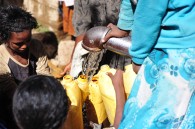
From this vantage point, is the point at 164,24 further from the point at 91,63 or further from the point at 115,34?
the point at 91,63

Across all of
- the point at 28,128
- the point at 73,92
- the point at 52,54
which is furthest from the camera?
the point at 52,54

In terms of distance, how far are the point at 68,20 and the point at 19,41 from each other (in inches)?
98.8

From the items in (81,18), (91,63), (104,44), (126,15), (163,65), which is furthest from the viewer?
(81,18)

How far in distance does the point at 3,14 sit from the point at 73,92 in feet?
3.24

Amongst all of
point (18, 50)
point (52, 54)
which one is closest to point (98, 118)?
point (18, 50)

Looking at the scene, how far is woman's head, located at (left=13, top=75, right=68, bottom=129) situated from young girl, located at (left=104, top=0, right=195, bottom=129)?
476mm

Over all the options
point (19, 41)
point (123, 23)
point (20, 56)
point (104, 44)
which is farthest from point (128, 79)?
point (20, 56)

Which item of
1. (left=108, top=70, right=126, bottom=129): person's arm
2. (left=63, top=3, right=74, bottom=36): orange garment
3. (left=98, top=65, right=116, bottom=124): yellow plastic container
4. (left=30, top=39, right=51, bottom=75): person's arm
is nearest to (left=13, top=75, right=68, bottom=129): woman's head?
(left=108, top=70, right=126, bottom=129): person's arm

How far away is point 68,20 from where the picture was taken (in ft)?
18.7

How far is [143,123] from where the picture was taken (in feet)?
7.48

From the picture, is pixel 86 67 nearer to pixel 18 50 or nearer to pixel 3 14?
pixel 18 50

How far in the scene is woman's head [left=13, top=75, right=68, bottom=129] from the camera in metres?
2.05

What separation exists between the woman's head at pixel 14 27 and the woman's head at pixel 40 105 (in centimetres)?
118

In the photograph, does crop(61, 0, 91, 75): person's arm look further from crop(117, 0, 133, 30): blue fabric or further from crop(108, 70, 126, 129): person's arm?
crop(117, 0, 133, 30): blue fabric
